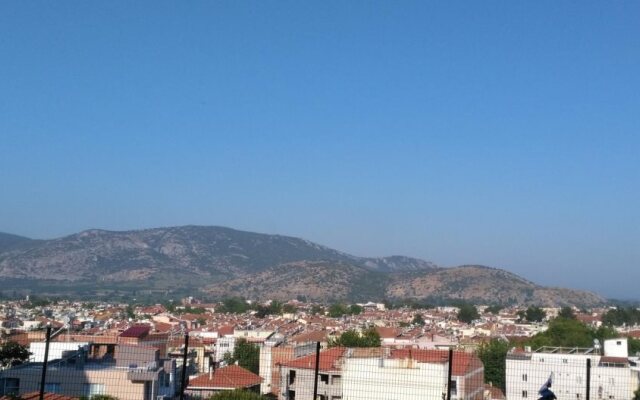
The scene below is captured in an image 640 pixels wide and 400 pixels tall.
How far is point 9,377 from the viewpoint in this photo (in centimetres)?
1686

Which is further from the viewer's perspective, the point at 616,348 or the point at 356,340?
the point at 356,340

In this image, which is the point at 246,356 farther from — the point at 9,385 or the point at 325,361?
the point at 9,385

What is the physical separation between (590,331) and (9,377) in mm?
43247

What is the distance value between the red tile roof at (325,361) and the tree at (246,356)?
427 inches

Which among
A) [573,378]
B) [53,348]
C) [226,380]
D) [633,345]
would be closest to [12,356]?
[53,348]

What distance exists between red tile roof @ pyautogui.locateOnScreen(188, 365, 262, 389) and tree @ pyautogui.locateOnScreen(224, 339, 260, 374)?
9045mm

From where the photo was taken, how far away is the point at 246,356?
37531 millimetres

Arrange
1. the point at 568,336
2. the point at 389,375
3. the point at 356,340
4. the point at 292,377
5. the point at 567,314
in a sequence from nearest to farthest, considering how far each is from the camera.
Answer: the point at 389,375, the point at 292,377, the point at 356,340, the point at 568,336, the point at 567,314

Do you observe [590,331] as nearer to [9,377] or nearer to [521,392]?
Result: [521,392]

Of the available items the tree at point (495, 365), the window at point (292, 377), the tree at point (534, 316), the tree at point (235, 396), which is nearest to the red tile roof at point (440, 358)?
the window at point (292, 377)

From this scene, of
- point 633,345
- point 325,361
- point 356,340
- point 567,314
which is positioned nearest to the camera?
point 325,361

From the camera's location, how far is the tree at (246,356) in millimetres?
35528

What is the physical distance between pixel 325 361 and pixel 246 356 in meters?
15.8

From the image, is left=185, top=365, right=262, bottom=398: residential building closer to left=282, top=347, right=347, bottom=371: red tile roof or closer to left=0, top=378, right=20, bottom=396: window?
left=282, top=347, right=347, bottom=371: red tile roof
